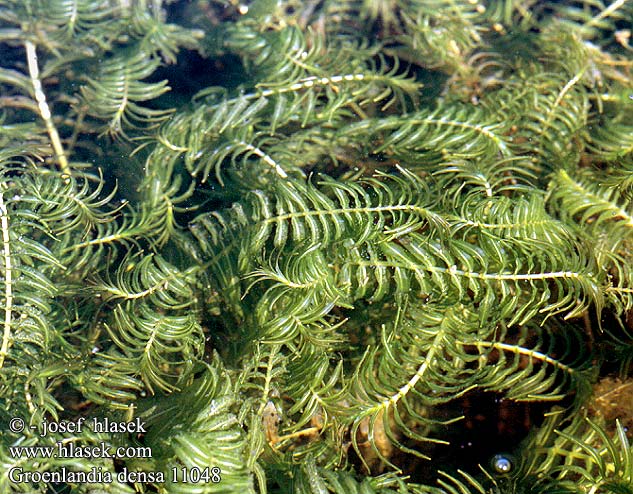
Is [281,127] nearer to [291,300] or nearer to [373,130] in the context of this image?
[373,130]

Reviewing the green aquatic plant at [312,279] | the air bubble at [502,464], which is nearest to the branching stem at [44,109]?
the green aquatic plant at [312,279]

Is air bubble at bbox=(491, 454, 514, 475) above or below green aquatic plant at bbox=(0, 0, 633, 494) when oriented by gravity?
below

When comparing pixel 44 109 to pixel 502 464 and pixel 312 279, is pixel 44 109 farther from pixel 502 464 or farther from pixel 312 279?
pixel 502 464

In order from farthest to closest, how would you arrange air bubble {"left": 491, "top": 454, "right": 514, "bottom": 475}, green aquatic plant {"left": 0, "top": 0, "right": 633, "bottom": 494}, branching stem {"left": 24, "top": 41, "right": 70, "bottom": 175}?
branching stem {"left": 24, "top": 41, "right": 70, "bottom": 175} < air bubble {"left": 491, "top": 454, "right": 514, "bottom": 475} < green aquatic plant {"left": 0, "top": 0, "right": 633, "bottom": 494}

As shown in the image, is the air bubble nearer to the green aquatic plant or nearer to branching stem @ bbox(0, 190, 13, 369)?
the green aquatic plant

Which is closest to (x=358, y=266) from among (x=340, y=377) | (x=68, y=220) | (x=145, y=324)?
(x=340, y=377)

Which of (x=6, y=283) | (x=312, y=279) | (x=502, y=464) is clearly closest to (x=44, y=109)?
(x=6, y=283)

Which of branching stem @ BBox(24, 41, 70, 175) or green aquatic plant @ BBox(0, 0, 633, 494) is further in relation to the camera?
branching stem @ BBox(24, 41, 70, 175)

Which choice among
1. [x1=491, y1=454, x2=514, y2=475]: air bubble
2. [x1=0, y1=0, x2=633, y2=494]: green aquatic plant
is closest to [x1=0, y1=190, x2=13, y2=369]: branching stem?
[x1=0, y1=0, x2=633, y2=494]: green aquatic plant
